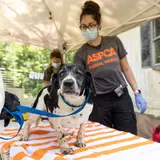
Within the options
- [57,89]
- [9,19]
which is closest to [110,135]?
[57,89]

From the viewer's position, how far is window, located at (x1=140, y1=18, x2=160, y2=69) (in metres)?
4.26

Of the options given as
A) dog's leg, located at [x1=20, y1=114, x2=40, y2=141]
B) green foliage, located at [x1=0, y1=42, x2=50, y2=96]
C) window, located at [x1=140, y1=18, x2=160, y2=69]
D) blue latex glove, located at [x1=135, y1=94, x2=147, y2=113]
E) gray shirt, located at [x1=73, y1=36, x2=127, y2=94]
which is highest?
green foliage, located at [x1=0, y1=42, x2=50, y2=96]

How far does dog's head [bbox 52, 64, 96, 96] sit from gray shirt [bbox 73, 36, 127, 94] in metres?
0.45

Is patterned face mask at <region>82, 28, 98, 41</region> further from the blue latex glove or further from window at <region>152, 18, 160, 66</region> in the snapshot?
window at <region>152, 18, 160, 66</region>

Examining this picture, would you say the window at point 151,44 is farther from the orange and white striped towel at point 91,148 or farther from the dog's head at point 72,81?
the dog's head at point 72,81

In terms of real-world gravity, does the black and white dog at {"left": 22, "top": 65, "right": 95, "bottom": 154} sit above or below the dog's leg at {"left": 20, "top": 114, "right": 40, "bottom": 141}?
above

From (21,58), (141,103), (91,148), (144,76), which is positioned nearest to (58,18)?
(144,76)

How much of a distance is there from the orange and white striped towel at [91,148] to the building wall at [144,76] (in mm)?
2458

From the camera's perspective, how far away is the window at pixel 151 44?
Answer: 14.0 feet

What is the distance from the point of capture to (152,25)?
4.36 meters

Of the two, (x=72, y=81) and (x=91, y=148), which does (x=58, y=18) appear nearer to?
(x=72, y=81)

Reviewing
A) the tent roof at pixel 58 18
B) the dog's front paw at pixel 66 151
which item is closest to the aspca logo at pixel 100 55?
the dog's front paw at pixel 66 151

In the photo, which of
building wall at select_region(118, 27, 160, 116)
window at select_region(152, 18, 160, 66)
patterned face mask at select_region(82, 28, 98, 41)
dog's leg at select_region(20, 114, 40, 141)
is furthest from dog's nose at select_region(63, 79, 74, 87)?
window at select_region(152, 18, 160, 66)

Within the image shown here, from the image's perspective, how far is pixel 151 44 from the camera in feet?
14.5
